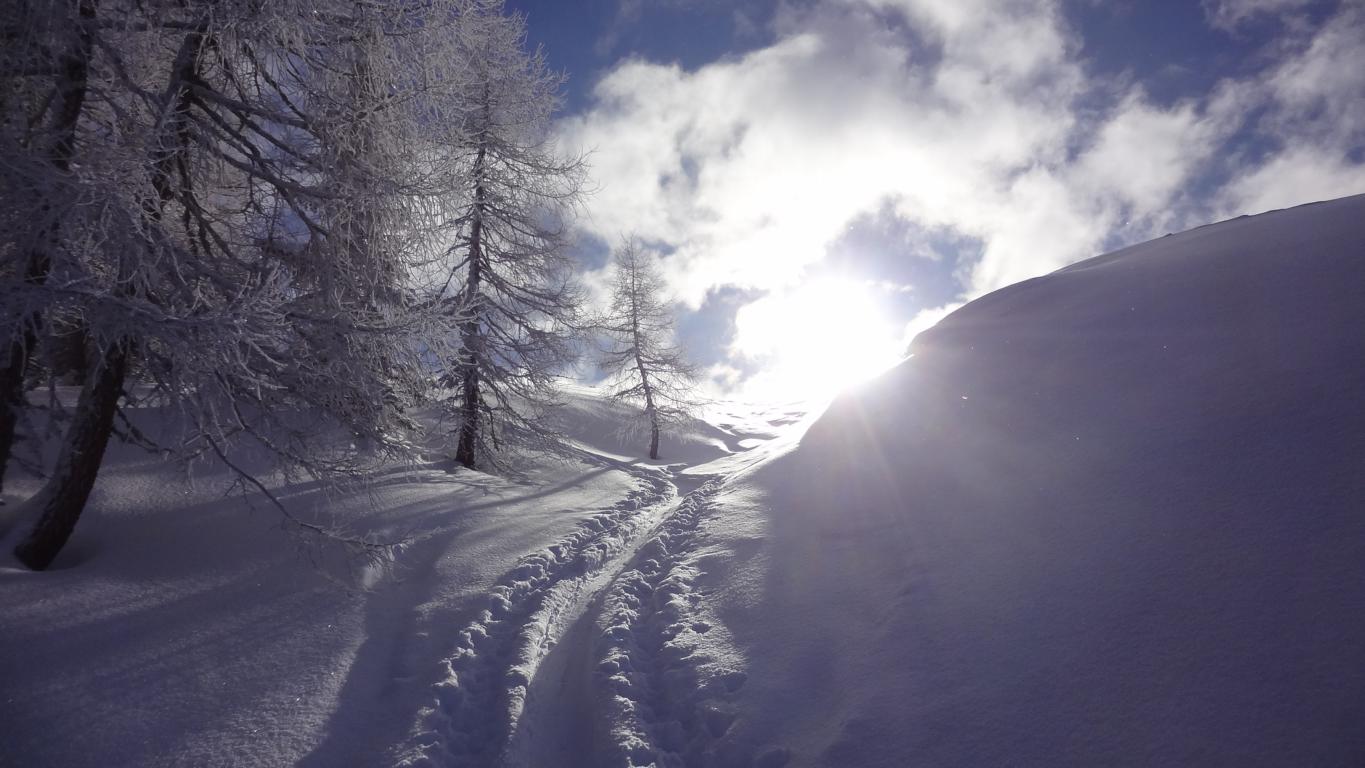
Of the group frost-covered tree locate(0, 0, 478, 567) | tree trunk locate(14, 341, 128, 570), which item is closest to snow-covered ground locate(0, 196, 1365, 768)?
tree trunk locate(14, 341, 128, 570)

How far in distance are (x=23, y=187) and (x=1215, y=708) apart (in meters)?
7.60

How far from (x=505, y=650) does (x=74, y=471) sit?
429 centimetres

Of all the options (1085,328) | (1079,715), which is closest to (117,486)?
(1079,715)

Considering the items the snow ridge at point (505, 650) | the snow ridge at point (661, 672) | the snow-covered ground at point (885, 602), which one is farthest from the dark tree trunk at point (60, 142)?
the snow ridge at point (661, 672)

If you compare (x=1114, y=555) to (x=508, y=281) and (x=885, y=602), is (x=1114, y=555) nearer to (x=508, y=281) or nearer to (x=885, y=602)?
(x=885, y=602)

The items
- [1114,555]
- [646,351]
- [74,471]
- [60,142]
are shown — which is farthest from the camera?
[646,351]

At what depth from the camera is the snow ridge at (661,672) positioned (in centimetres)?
393

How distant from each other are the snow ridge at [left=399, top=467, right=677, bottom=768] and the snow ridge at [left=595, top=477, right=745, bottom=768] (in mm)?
611

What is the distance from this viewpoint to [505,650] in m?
5.20

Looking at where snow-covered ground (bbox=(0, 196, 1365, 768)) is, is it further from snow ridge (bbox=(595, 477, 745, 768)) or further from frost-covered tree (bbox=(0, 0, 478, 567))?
frost-covered tree (bbox=(0, 0, 478, 567))

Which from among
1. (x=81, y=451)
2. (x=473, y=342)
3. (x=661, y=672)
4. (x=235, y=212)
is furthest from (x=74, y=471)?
(x=473, y=342)

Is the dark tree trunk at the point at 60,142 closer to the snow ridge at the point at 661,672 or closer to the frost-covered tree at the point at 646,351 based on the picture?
the snow ridge at the point at 661,672

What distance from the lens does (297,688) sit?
4.32 m

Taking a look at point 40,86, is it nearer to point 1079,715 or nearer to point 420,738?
point 420,738
